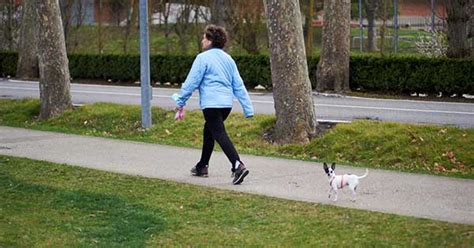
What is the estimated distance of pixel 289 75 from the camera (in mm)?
14461

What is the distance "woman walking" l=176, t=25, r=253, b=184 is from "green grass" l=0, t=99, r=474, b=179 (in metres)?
2.44

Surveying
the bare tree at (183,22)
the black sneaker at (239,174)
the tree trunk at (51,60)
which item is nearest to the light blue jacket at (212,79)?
the black sneaker at (239,174)

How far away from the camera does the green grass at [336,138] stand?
12.5m

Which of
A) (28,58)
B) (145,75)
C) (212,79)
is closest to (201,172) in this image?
(212,79)

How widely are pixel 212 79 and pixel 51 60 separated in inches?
333

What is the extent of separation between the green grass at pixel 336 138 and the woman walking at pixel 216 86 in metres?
2.44

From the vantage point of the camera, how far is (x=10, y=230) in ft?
28.1

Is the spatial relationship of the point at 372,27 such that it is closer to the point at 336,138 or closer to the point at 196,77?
the point at 336,138

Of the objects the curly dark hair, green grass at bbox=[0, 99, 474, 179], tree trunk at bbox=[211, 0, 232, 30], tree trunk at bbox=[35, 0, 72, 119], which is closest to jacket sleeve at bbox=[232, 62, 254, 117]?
the curly dark hair

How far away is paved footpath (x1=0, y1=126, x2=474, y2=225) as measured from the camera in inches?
365

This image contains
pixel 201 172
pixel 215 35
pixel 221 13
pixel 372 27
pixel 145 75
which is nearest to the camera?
pixel 215 35

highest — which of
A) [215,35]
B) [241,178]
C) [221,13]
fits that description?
[221,13]

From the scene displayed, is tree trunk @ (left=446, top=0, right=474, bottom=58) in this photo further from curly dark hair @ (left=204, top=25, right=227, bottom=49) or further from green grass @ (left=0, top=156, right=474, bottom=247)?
green grass @ (left=0, top=156, right=474, bottom=247)

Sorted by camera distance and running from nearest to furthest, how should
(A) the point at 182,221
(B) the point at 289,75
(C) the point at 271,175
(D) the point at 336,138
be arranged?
(A) the point at 182,221
(C) the point at 271,175
(D) the point at 336,138
(B) the point at 289,75
